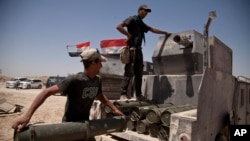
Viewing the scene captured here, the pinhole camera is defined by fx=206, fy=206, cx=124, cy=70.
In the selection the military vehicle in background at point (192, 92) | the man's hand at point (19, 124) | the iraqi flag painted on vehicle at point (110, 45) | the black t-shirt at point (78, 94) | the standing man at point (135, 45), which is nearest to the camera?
the man's hand at point (19, 124)

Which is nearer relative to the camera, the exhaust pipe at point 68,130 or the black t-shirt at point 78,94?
the exhaust pipe at point 68,130

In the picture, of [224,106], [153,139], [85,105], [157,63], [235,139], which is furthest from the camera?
[157,63]

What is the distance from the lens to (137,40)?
4754 mm

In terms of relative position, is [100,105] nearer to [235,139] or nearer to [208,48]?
[208,48]

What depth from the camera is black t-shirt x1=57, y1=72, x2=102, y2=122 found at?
231 cm

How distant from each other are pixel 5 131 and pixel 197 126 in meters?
6.77

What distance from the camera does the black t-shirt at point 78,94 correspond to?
2313 millimetres

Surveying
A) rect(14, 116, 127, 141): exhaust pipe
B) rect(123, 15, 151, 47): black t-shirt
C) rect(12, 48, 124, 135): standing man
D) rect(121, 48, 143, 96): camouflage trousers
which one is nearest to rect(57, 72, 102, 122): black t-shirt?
rect(12, 48, 124, 135): standing man

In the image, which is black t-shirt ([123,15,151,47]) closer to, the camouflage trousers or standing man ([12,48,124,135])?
the camouflage trousers

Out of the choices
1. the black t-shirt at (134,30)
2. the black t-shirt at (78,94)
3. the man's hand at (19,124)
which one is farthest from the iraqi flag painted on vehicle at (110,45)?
the man's hand at (19,124)

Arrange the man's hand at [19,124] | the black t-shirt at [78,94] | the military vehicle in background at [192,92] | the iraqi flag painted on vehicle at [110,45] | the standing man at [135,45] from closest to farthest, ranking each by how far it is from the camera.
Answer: the man's hand at [19,124] < the black t-shirt at [78,94] < the military vehicle in background at [192,92] < the standing man at [135,45] < the iraqi flag painted on vehicle at [110,45]

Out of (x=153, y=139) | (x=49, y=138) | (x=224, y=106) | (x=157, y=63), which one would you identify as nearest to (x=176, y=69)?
(x=157, y=63)

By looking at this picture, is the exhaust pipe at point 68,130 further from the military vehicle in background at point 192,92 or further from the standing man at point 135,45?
the standing man at point 135,45

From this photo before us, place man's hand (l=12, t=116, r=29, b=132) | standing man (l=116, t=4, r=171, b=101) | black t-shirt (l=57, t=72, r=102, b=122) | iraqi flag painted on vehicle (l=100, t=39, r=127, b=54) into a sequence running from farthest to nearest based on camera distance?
1. iraqi flag painted on vehicle (l=100, t=39, r=127, b=54)
2. standing man (l=116, t=4, r=171, b=101)
3. black t-shirt (l=57, t=72, r=102, b=122)
4. man's hand (l=12, t=116, r=29, b=132)
